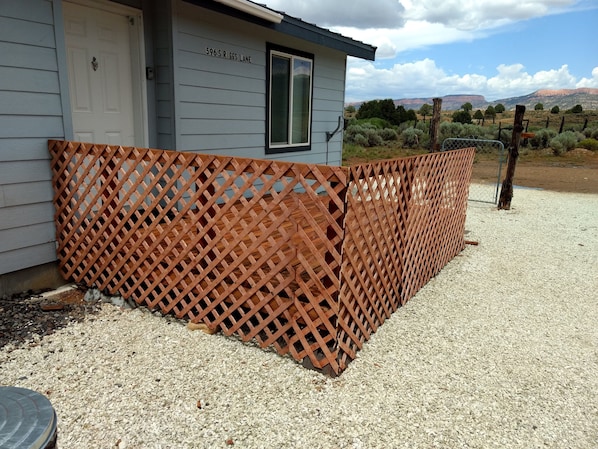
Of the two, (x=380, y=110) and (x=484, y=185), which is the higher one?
(x=380, y=110)

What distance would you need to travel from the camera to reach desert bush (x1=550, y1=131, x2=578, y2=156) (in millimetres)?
18500

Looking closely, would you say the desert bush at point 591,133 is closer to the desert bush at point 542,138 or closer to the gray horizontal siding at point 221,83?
the desert bush at point 542,138

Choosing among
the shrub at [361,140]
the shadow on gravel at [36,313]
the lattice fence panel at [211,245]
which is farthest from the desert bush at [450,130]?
the shadow on gravel at [36,313]

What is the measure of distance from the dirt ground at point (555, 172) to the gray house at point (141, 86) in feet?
25.0

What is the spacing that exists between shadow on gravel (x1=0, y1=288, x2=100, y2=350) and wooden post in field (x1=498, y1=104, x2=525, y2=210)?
24.8 ft

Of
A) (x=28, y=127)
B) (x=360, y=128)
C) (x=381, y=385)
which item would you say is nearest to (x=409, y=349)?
(x=381, y=385)

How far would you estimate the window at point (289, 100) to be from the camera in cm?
634

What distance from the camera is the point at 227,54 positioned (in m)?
5.34

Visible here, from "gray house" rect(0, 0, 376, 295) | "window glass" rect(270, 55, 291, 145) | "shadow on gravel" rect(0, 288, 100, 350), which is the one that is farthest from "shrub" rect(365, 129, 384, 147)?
"shadow on gravel" rect(0, 288, 100, 350)

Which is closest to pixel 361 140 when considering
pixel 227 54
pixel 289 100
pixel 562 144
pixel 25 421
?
pixel 562 144

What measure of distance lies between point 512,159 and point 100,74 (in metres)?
7.27

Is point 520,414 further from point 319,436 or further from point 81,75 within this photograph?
point 81,75

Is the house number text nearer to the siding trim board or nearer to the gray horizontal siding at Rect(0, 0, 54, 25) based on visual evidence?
the siding trim board

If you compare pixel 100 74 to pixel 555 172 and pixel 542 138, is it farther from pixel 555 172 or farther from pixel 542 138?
pixel 542 138
